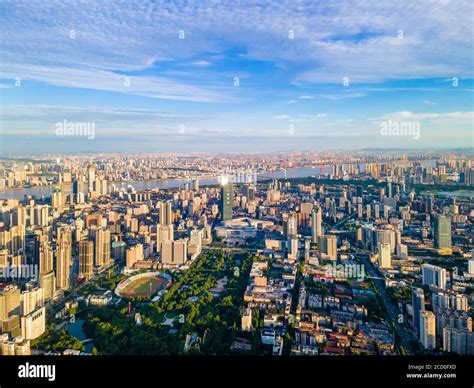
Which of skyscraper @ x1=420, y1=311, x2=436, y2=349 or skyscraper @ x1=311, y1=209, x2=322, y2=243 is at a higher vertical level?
skyscraper @ x1=311, y1=209, x2=322, y2=243

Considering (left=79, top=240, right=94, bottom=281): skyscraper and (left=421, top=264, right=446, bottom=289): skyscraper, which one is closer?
(left=421, top=264, right=446, bottom=289): skyscraper

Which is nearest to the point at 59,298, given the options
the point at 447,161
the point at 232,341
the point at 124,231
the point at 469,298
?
the point at 232,341

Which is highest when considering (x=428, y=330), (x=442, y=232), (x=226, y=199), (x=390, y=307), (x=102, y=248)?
(x=226, y=199)

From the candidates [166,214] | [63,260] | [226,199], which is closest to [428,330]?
[63,260]

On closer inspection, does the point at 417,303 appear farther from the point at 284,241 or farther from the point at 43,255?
the point at 43,255

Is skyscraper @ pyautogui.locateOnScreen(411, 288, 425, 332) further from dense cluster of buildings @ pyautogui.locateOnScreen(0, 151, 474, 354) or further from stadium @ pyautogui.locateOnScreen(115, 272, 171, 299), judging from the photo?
stadium @ pyautogui.locateOnScreen(115, 272, 171, 299)

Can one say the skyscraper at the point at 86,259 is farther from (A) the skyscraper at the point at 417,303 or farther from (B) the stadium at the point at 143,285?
(A) the skyscraper at the point at 417,303

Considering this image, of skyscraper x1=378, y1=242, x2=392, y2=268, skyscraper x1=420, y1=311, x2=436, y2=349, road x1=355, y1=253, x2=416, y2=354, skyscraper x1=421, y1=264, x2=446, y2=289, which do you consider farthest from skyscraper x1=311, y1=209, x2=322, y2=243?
skyscraper x1=420, y1=311, x2=436, y2=349
